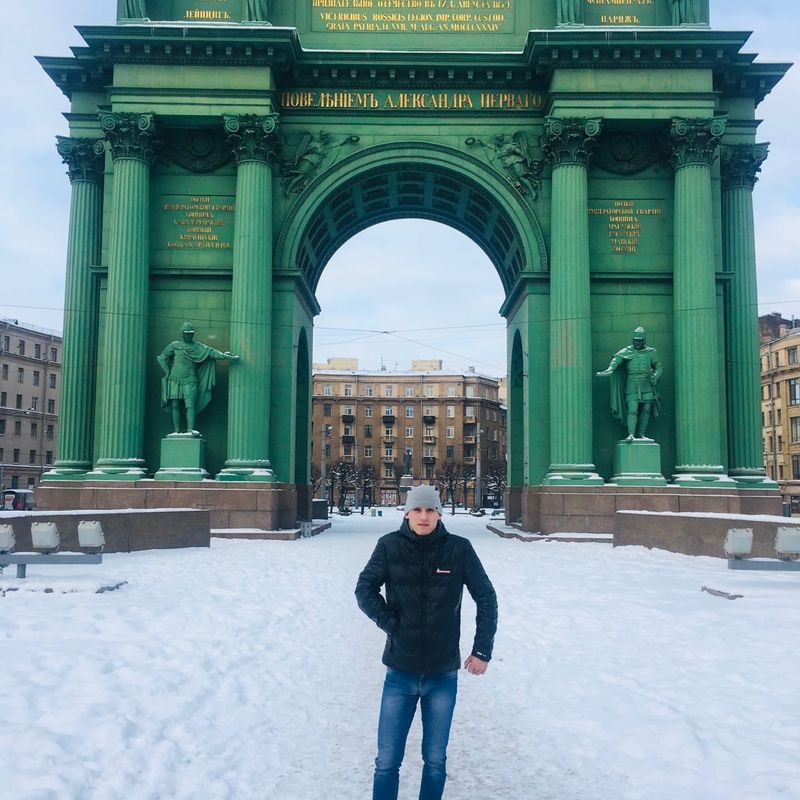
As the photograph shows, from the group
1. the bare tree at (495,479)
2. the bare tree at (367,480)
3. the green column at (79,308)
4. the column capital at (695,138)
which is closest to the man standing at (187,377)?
the green column at (79,308)

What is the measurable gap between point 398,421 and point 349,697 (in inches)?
4644

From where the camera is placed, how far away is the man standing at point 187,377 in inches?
1091

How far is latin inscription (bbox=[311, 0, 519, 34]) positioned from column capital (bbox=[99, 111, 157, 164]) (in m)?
6.87

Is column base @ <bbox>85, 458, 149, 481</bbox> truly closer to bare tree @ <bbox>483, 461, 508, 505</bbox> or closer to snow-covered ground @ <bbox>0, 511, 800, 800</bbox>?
snow-covered ground @ <bbox>0, 511, 800, 800</bbox>

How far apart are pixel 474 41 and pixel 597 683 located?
26.1 m

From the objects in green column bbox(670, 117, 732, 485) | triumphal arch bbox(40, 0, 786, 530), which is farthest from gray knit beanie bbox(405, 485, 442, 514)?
green column bbox(670, 117, 732, 485)

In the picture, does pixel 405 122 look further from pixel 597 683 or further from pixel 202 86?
pixel 597 683

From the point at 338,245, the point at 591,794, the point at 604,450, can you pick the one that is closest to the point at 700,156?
the point at 604,450

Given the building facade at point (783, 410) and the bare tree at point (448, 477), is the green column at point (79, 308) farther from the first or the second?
the bare tree at point (448, 477)

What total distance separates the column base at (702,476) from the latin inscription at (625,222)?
760 cm

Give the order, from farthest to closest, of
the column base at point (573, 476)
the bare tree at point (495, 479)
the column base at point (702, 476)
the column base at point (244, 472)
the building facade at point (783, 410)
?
the bare tree at point (495, 479) → the building facade at point (783, 410) → the column base at point (244, 472) → the column base at point (573, 476) → the column base at point (702, 476)

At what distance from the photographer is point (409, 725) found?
5.20 m

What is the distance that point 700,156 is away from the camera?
28328mm

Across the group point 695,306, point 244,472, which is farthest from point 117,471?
point 695,306
